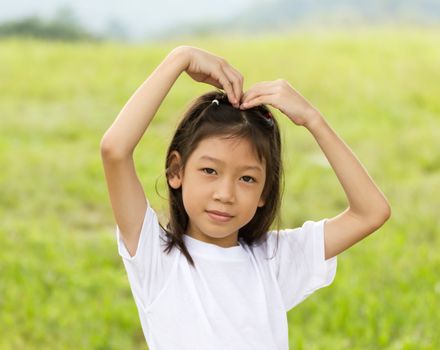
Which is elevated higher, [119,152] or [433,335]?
[119,152]

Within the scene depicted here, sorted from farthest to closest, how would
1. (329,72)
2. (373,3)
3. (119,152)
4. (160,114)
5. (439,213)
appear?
(373,3), (329,72), (160,114), (439,213), (119,152)

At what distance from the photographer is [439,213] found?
18.9ft

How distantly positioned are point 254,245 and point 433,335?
1.92 meters

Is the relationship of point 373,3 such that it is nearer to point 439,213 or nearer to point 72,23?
point 72,23

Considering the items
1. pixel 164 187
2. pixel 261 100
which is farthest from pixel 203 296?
pixel 164 187

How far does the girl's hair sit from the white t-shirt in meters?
0.05

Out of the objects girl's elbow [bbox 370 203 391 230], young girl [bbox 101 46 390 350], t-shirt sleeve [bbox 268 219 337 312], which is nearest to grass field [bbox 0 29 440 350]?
young girl [bbox 101 46 390 350]

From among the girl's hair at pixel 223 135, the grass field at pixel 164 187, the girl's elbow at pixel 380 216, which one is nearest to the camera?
the girl's hair at pixel 223 135

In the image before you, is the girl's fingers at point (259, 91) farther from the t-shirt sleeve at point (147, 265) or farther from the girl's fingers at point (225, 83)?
the t-shirt sleeve at point (147, 265)

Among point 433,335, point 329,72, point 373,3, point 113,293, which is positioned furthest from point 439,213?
point 373,3

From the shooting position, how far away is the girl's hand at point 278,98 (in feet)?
7.23

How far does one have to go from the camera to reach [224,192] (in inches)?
84.9

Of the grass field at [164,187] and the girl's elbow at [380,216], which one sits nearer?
the girl's elbow at [380,216]

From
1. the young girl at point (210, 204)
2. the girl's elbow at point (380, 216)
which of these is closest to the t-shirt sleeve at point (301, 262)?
the young girl at point (210, 204)
